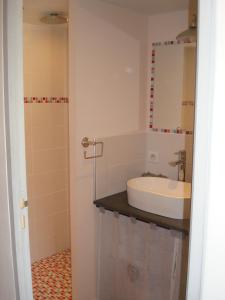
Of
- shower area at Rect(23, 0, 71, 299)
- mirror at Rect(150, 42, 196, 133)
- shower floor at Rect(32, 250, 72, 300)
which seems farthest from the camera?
shower area at Rect(23, 0, 71, 299)

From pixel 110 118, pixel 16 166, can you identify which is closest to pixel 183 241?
pixel 110 118

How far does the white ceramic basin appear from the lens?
1938 mm

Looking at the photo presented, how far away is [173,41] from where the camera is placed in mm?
2426

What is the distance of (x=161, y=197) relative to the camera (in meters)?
1.97

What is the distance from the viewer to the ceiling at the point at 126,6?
2129 millimetres

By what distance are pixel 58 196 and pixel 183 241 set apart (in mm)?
1544

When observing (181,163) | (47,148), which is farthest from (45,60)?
(181,163)

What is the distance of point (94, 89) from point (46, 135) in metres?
0.97

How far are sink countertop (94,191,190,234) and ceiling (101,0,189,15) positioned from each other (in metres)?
1.33

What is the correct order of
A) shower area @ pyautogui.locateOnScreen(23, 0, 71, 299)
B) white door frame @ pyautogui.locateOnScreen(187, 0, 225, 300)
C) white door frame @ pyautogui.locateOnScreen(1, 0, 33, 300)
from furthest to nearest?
shower area @ pyautogui.locateOnScreen(23, 0, 71, 299) → white door frame @ pyautogui.locateOnScreen(1, 0, 33, 300) → white door frame @ pyautogui.locateOnScreen(187, 0, 225, 300)

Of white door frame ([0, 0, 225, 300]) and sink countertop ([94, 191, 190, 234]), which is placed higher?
white door frame ([0, 0, 225, 300])

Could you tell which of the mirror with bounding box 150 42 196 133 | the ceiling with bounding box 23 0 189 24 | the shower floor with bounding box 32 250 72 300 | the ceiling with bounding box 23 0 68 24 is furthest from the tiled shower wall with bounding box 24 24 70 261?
the mirror with bounding box 150 42 196 133

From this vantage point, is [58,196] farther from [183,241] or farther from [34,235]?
[183,241]

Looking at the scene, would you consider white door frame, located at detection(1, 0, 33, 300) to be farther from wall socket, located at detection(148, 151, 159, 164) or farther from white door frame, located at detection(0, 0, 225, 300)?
wall socket, located at detection(148, 151, 159, 164)
